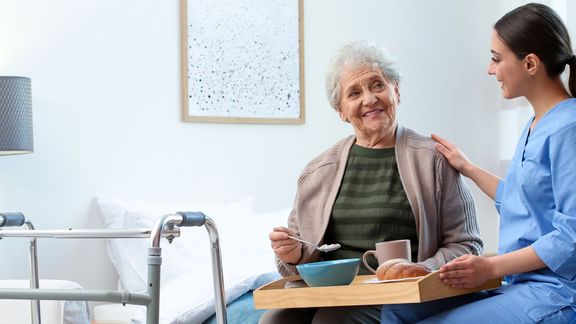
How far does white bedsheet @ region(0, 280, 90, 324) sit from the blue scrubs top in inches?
55.8

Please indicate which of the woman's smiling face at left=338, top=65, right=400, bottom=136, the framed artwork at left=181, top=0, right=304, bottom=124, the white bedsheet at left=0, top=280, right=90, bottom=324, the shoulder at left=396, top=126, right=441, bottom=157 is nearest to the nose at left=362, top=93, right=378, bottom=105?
the woman's smiling face at left=338, top=65, right=400, bottom=136

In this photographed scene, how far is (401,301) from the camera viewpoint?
1699 mm

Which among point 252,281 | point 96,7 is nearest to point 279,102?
point 96,7

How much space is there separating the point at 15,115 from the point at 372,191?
155 cm

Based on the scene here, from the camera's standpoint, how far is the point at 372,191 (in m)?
2.34

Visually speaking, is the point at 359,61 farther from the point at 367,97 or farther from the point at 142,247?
the point at 142,247

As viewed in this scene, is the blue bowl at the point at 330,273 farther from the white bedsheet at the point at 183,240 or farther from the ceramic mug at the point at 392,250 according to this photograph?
the white bedsheet at the point at 183,240

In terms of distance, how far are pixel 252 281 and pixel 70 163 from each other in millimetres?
1204

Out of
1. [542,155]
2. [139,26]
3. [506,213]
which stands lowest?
[506,213]

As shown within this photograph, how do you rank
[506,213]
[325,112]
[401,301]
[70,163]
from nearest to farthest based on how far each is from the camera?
[401,301], [506,213], [70,163], [325,112]

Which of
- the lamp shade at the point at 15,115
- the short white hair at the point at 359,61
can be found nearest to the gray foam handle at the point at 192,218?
the short white hair at the point at 359,61

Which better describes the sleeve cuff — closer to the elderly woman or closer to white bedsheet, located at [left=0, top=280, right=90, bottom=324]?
the elderly woman

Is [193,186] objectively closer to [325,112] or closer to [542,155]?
[325,112]

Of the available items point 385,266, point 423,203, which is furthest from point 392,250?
point 423,203
